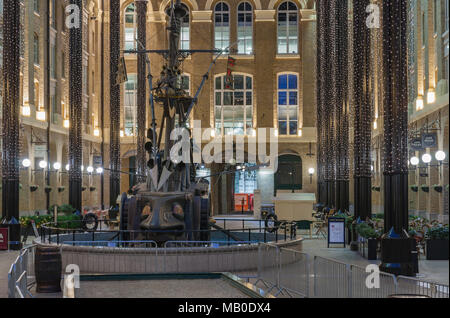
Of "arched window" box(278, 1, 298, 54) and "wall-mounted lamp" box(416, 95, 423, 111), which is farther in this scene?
"arched window" box(278, 1, 298, 54)

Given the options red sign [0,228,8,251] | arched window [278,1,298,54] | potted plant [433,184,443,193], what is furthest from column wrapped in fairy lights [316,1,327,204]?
red sign [0,228,8,251]

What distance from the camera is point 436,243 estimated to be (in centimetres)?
1966

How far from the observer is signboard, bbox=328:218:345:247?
2405cm

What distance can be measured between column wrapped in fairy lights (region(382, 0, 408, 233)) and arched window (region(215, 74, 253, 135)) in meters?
36.3

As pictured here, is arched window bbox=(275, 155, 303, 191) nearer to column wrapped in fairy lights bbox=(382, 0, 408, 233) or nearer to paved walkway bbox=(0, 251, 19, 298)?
paved walkway bbox=(0, 251, 19, 298)

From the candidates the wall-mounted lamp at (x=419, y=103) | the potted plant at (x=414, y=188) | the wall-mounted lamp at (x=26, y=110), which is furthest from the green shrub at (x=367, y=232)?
the wall-mounted lamp at (x=26, y=110)

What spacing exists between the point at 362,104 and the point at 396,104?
21.5 ft

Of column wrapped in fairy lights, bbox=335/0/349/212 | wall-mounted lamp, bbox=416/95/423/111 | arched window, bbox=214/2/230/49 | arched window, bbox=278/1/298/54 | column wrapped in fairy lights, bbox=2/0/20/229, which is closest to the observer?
column wrapped in fairy lights, bbox=2/0/20/229

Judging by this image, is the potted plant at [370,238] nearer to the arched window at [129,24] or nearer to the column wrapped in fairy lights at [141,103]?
the column wrapped in fairy lights at [141,103]

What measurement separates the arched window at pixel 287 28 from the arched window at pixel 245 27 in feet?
7.68

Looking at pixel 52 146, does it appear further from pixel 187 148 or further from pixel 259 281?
pixel 259 281

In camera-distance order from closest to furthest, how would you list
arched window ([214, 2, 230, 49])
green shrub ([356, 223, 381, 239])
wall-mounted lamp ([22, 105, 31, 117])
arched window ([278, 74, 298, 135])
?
green shrub ([356, 223, 381, 239])
wall-mounted lamp ([22, 105, 31, 117])
arched window ([278, 74, 298, 135])
arched window ([214, 2, 230, 49])

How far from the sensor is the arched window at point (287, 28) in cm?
5378

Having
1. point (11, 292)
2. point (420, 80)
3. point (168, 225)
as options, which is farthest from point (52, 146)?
point (11, 292)
